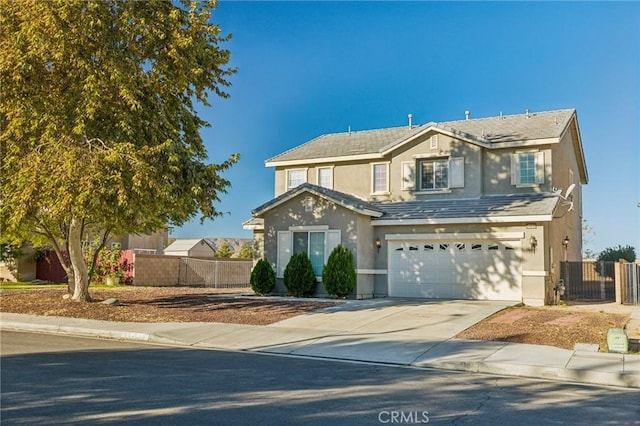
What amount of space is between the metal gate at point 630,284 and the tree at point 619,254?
10.5 m

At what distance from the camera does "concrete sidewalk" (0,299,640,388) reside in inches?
392

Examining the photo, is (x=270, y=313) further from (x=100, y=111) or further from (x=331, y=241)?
(x=100, y=111)

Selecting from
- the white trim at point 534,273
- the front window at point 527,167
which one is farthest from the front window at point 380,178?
the white trim at point 534,273

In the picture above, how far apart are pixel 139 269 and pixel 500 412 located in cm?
2694

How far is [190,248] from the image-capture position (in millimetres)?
51188

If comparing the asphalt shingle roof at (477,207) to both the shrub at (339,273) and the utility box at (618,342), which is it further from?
the utility box at (618,342)

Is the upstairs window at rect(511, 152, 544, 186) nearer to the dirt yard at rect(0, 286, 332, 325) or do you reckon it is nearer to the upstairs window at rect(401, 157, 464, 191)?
the upstairs window at rect(401, 157, 464, 191)

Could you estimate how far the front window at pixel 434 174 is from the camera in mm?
23672

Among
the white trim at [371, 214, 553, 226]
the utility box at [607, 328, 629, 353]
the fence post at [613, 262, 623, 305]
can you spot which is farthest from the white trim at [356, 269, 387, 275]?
the utility box at [607, 328, 629, 353]

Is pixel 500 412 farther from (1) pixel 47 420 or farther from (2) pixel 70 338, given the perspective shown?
(2) pixel 70 338

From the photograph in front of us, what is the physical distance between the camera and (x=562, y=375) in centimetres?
953

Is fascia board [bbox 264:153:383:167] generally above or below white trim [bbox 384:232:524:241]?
above

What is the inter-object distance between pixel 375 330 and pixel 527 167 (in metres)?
11.5

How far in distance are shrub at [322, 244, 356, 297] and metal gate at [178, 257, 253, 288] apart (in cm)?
1387
